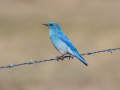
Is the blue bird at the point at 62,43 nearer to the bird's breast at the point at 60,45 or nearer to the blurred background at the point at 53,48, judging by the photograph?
the bird's breast at the point at 60,45

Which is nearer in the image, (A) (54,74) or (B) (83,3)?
(A) (54,74)

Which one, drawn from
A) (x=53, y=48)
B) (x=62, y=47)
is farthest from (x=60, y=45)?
(x=53, y=48)

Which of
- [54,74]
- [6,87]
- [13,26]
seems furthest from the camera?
[13,26]

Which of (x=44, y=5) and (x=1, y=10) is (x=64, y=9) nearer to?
(x=44, y=5)

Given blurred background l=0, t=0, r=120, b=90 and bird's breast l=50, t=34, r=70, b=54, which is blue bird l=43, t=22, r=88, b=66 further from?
blurred background l=0, t=0, r=120, b=90

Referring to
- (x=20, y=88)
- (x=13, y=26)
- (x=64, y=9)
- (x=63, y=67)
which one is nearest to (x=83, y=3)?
(x=64, y=9)

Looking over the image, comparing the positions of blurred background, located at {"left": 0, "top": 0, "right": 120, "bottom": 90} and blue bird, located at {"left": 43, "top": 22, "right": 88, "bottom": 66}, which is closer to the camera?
blue bird, located at {"left": 43, "top": 22, "right": 88, "bottom": 66}

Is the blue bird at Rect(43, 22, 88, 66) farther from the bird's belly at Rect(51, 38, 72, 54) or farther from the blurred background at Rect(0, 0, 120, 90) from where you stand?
the blurred background at Rect(0, 0, 120, 90)

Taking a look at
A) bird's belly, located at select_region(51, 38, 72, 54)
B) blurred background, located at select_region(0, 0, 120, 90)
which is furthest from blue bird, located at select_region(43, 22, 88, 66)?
blurred background, located at select_region(0, 0, 120, 90)

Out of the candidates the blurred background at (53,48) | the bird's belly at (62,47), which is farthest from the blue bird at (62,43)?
the blurred background at (53,48)

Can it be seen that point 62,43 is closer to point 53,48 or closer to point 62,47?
point 62,47
